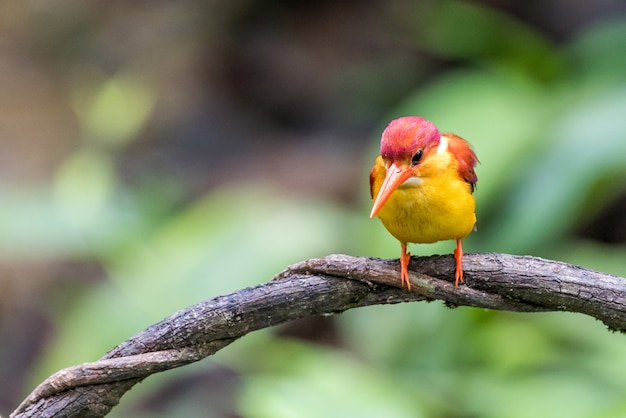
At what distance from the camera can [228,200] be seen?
140 inches

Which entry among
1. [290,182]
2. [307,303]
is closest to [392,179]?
[307,303]

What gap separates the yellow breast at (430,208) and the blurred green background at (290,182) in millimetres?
767

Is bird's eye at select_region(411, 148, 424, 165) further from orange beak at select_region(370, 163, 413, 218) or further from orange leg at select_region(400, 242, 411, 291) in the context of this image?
orange leg at select_region(400, 242, 411, 291)

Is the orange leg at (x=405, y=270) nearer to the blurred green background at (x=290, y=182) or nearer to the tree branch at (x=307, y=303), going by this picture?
the tree branch at (x=307, y=303)

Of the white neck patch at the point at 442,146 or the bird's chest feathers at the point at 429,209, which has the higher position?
the white neck patch at the point at 442,146

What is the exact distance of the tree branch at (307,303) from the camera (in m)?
1.23

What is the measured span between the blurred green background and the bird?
2.54 ft

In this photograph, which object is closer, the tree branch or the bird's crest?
the tree branch

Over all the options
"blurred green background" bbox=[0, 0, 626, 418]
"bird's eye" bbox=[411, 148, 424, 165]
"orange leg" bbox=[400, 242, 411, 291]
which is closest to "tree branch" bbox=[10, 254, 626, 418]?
"orange leg" bbox=[400, 242, 411, 291]

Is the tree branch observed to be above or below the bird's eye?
below

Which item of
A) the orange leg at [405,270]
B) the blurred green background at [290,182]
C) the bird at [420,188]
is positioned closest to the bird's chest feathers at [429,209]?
the bird at [420,188]

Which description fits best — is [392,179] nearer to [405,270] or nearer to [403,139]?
[403,139]

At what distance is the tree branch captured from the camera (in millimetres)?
1229

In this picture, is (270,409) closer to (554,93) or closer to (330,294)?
(330,294)
